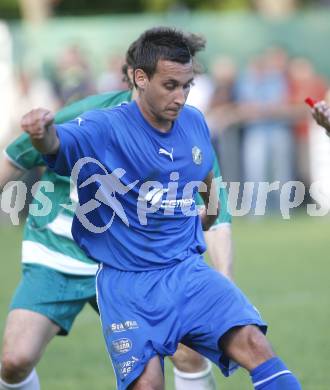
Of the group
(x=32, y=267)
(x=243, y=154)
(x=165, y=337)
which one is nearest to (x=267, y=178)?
(x=243, y=154)

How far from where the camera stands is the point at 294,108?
17094mm

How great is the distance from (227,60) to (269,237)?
442cm

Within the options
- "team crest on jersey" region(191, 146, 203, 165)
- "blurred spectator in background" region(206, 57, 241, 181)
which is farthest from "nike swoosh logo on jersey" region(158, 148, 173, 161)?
"blurred spectator in background" region(206, 57, 241, 181)

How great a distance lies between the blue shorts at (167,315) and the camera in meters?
4.68

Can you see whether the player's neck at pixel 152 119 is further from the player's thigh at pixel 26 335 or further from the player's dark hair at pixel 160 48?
the player's thigh at pixel 26 335

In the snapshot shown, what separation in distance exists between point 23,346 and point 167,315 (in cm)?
119

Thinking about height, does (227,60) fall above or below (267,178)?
above

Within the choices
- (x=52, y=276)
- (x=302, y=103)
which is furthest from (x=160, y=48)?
(x=302, y=103)

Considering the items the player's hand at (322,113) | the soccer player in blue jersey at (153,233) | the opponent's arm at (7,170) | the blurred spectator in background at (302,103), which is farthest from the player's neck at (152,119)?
the blurred spectator in background at (302,103)

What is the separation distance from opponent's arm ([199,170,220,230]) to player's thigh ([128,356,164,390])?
1035 millimetres

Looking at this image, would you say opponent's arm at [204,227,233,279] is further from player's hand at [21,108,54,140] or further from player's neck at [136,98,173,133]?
player's hand at [21,108,54,140]

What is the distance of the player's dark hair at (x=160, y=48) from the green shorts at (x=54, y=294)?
1.45 meters

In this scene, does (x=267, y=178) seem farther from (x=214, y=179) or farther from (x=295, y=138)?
(x=214, y=179)

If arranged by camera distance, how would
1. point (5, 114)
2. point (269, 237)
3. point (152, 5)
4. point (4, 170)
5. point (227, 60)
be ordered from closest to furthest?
point (4, 170)
point (269, 237)
point (5, 114)
point (227, 60)
point (152, 5)
